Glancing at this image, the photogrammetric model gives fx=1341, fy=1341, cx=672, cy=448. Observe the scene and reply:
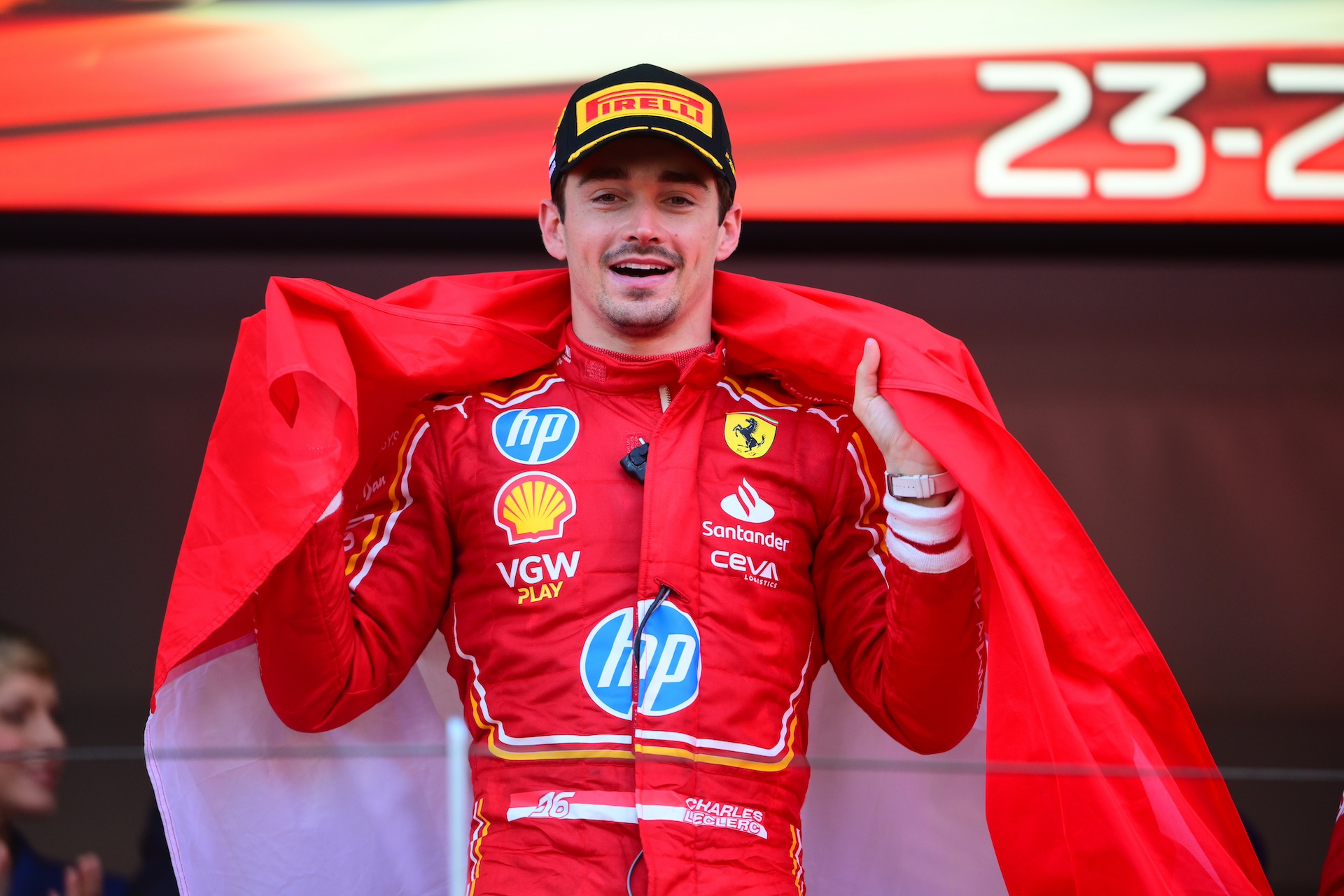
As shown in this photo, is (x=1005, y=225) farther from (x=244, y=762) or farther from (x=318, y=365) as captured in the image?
(x=244, y=762)

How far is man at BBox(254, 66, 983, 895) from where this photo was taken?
4.16 ft

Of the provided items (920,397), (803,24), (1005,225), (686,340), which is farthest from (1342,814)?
(803,24)

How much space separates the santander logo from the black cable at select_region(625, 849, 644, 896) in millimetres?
353

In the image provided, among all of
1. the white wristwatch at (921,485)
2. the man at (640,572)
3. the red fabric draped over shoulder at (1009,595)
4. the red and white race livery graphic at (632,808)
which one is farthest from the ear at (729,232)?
the red and white race livery graphic at (632,808)

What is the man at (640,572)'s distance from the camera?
127 centimetres

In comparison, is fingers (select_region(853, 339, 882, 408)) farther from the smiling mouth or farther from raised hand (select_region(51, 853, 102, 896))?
raised hand (select_region(51, 853, 102, 896))

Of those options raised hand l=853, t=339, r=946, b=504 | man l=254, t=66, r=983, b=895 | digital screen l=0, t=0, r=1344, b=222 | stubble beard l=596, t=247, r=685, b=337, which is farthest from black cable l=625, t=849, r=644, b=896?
digital screen l=0, t=0, r=1344, b=222

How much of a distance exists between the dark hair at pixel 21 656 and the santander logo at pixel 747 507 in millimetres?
920

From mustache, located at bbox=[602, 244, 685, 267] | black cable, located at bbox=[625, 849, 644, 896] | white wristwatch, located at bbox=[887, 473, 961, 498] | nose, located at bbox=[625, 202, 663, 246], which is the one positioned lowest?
black cable, located at bbox=[625, 849, 644, 896]

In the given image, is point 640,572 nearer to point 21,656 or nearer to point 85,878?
point 85,878

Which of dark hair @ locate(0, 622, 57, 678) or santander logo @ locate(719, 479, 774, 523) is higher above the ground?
santander logo @ locate(719, 479, 774, 523)

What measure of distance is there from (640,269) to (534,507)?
0.28 m

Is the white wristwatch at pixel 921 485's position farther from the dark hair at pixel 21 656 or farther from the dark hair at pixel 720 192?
the dark hair at pixel 21 656

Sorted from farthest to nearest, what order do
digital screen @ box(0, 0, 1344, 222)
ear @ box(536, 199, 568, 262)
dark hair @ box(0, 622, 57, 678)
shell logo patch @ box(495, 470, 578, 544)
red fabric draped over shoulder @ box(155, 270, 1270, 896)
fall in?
digital screen @ box(0, 0, 1344, 222) → dark hair @ box(0, 622, 57, 678) → ear @ box(536, 199, 568, 262) → shell logo patch @ box(495, 470, 578, 544) → red fabric draped over shoulder @ box(155, 270, 1270, 896)
